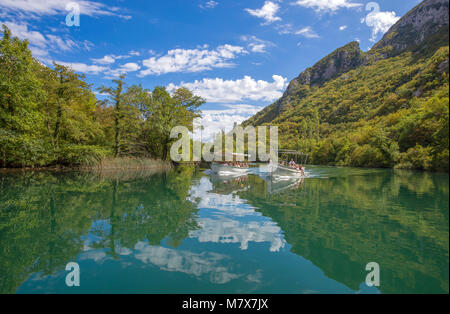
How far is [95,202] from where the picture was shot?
1312 centimetres

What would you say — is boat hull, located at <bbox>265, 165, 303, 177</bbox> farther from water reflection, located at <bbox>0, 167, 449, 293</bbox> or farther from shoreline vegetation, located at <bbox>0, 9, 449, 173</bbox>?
water reflection, located at <bbox>0, 167, 449, 293</bbox>

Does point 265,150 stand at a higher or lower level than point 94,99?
lower

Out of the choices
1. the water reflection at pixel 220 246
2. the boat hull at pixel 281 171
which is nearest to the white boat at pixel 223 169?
the boat hull at pixel 281 171

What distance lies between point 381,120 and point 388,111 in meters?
5.76

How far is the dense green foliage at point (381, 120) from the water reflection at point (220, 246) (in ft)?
54.9

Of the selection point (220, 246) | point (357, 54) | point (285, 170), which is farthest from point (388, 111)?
point (357, 54)

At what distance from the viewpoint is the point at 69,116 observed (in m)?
32.5

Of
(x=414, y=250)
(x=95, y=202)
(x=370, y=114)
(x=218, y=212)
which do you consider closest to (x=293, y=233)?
(x=414, y=250)

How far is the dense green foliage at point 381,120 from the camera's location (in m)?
38.6

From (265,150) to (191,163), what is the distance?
38.3 m

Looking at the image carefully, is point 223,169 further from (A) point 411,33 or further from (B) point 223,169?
(A) point 411,33

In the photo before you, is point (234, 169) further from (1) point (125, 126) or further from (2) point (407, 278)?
(2) point (407, 278)

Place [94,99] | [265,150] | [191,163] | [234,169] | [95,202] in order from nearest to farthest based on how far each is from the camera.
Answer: [95,202]
[234,169]
[94,99]
[191,163]
[265,150]

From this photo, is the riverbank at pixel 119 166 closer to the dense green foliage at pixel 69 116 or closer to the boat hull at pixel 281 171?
the dense green foliage at pixel 69 116
